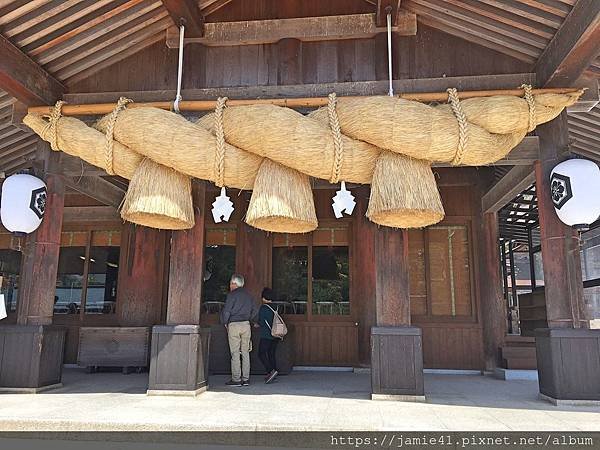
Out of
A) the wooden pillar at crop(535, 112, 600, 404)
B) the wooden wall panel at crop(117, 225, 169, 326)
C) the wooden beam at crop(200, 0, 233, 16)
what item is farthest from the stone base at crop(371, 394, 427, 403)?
the wooden beam at crop(200, 0, 233, 16)

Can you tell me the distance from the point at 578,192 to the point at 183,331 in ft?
12.5

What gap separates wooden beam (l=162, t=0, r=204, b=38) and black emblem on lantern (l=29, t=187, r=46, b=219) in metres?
2.18

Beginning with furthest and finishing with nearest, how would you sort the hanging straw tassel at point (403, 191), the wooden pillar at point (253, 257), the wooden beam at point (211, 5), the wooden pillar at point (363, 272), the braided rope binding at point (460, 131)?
the wooden pillar at point (253, 257), the wooden pillar at point (363, 272), the wooden beam at point (211, 5), the braided rope binding at point (460, 131), the hanging straw tassel at point (403, 191)

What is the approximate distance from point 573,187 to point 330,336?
3844mm

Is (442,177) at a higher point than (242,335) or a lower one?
higher

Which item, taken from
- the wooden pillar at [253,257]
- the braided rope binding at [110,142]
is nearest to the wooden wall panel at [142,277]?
the wooden pillar at [253,257]

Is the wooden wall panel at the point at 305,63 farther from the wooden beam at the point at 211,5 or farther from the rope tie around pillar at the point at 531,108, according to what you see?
the rope tie around pillar at the point at 531,108

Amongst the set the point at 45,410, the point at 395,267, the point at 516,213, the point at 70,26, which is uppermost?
the point at 70,26

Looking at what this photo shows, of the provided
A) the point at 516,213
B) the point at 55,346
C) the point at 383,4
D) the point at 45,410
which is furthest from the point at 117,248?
the point at 516,213

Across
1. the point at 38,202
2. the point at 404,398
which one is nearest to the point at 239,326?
the point at 404,398

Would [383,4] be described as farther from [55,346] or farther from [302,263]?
[55,346]

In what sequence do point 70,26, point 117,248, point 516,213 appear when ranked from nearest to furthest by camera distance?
point 70,26
point 117,248
point 516,213

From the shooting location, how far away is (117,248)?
7664mm

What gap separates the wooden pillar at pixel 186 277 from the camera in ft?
15.8
